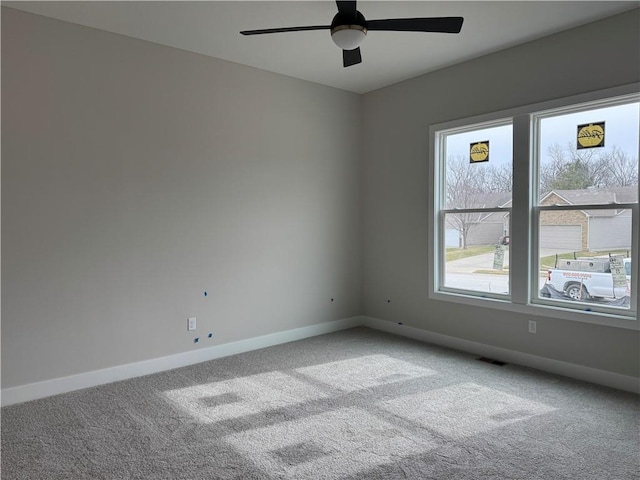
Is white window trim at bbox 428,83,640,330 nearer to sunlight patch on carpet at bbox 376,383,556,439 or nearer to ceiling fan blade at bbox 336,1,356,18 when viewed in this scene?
sunlight patch on carpet at bbox 376,383,556,439

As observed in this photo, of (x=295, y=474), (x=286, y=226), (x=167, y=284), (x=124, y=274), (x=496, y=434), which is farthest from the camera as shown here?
(x=286, y=226)

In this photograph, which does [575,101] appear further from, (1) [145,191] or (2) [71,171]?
(2) [71,171]

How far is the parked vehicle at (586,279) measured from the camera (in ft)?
11.4

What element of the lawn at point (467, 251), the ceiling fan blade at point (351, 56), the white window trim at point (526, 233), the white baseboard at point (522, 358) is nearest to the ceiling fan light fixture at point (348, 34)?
the ceiling fan blade at point (351, 56)

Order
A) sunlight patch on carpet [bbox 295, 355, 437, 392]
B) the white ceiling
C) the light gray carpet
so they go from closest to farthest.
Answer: the light gray carpet
the white ceiling
sunlight patch on carpet [bbox 295, 355, 437, 392]

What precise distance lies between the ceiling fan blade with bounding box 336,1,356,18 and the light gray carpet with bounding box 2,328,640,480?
8.36 feet

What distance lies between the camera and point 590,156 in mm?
3594

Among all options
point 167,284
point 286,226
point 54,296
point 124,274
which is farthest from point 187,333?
point 286,226

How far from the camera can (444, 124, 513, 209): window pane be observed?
13.6 feet

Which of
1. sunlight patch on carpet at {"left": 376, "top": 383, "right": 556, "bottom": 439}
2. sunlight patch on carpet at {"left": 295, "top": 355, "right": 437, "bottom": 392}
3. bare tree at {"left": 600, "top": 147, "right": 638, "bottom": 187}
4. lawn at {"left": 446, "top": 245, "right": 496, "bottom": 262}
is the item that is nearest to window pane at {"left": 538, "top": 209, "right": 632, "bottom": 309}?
bare tree at {"left": 600, "top": 147, "right": 638, "bottom": 187}

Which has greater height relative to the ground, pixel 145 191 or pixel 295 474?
pixel 145 191

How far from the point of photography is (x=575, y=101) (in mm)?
3562

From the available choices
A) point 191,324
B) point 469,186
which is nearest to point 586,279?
point 469,186

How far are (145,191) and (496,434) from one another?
325cm
